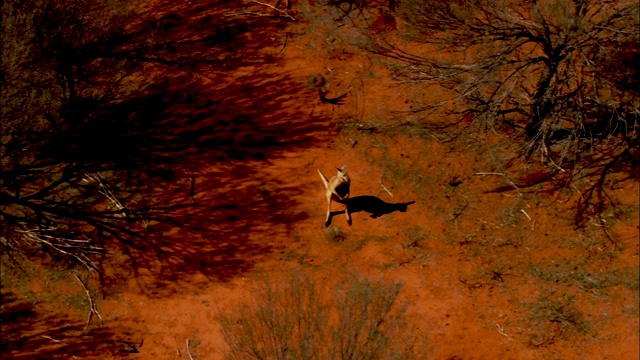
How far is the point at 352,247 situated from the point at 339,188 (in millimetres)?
1113

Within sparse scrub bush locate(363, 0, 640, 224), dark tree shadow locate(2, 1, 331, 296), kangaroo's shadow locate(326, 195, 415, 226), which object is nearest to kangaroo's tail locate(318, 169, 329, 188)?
kangaroo's shadow locate(326, 195, 415, 226)

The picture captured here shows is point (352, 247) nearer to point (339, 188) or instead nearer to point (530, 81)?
point (339, 188)

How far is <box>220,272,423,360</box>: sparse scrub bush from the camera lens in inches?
359

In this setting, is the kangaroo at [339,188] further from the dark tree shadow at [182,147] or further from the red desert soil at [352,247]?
the dark tree shadow at [182,147]

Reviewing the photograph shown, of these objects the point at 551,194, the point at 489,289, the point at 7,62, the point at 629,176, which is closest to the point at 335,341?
the point at 489,289

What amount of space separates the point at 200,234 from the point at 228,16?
4865 mm

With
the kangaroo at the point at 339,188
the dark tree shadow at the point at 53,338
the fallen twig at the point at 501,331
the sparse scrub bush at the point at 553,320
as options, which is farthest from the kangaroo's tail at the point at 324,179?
the dark tree shadow at the point at 53,338

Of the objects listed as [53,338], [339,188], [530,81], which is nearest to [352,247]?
[339,188]

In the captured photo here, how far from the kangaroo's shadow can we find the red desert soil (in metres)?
0.10

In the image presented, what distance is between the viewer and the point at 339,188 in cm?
936

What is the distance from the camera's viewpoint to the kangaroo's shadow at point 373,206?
1012cm

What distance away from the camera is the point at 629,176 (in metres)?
10.3

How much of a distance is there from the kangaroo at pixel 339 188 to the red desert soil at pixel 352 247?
26 centimetres

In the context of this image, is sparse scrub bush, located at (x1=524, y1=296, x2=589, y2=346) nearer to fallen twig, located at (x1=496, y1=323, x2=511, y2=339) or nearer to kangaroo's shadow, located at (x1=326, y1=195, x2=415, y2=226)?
fallen twig, located at (x1=496, y1=323, x2=511, y2=339)
